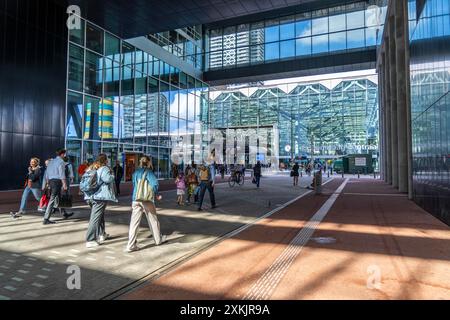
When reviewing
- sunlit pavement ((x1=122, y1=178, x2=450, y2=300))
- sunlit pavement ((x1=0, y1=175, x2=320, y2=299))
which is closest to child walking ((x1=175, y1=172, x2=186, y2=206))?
sunlit pavement ((x1=0, y1=175, x2=320, y2=299))

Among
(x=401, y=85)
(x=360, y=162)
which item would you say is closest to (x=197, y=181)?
(x=401, y=85)

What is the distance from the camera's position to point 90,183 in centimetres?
649

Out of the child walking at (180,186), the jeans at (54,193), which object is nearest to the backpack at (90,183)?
the jeans at (54,193)

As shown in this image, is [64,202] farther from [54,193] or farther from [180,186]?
[180,186]

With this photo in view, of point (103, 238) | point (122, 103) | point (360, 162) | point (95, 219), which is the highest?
point (122, 103)

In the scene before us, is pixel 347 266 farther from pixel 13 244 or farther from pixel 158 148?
pixel 158 148

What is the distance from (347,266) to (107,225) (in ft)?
19.3

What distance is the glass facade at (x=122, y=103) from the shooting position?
2025 cm

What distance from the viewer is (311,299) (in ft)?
12.7

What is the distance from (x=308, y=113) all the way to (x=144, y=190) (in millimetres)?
55876

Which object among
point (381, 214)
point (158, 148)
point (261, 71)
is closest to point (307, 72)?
point (261, 71)

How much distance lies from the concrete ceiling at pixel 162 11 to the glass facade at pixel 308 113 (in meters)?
35.4

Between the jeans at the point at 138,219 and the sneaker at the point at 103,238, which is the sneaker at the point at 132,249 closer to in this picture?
the jeans at the point at 138,219
